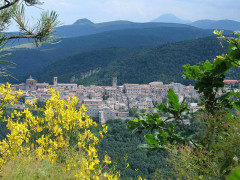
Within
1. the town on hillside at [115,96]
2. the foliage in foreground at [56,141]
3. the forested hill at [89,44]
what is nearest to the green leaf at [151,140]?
the foliage in foreground at [56,141]

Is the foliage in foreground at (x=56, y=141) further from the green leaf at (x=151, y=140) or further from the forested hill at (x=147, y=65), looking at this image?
the forested hill at (x=147, y=65)

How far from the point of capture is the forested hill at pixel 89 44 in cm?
11503

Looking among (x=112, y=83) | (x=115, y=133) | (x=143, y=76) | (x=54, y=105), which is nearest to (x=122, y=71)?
(x=143, y=76)

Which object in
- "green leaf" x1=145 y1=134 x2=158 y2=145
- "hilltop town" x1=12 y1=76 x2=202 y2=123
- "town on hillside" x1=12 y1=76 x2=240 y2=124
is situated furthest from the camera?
"hilltop town" x1=12 y1=76 x2=202 y2=123

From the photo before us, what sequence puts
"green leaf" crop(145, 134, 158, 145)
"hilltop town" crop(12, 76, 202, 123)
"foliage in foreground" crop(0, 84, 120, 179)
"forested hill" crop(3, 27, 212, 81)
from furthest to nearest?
"forested hill" crop(3, 27, 212, 81) → "hilltop town" crop(12, 76, 202, 123) → "foliage in foreground" crop(0, 84, 120, 179) → "green leaf" crop(145, 134, 158, 145)

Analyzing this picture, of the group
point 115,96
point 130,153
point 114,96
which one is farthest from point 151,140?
point 115,96

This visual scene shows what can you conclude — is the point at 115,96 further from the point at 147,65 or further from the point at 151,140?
the point at 151,140

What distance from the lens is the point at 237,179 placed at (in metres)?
0.40

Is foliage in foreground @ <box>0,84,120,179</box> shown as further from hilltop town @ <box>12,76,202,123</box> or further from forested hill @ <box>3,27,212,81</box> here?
forested hill @ <box>3,27,212,81</box>

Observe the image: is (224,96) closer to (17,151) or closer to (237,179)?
(237,179)

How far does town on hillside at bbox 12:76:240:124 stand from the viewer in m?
41.6

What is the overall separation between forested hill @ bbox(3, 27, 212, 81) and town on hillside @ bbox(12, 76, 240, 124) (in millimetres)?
59449

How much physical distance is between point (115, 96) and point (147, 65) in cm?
2461

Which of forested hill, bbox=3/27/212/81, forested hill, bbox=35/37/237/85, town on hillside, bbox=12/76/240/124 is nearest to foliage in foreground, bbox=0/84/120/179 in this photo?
town on hillside, bbox=12/76/240/124
